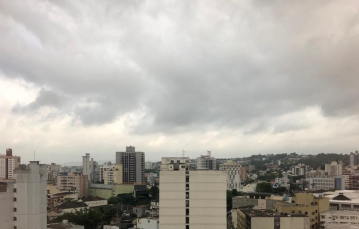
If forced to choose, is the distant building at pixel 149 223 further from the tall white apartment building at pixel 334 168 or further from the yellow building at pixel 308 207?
the tall white apartment building at pixel 334 168

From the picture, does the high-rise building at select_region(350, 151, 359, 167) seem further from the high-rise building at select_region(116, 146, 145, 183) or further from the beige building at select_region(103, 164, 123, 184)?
the beige building at select_region(103, 164, 123, 184)

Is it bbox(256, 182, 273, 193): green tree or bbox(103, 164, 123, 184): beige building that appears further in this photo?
bbox(103, 164, 123, 184): beige building

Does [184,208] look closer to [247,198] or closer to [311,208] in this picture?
[311,208]

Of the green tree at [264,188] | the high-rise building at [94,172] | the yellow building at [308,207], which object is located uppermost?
the yellow building at [308,207]

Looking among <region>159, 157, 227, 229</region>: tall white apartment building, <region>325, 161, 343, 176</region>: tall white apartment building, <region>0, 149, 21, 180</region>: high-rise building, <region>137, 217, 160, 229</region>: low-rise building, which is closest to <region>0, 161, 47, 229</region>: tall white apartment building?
<region>159, 157, 227, 229</region>: tall white apartment building

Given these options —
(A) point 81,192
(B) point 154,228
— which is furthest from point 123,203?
(B) point 154,228

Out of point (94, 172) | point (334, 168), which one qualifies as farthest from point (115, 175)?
point (334, 168)

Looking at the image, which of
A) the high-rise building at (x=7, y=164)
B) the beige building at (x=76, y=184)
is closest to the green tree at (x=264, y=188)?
the beige building at (x=76, y=184)

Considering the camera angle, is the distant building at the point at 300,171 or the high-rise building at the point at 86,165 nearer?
the distant building at the point at 300,171
